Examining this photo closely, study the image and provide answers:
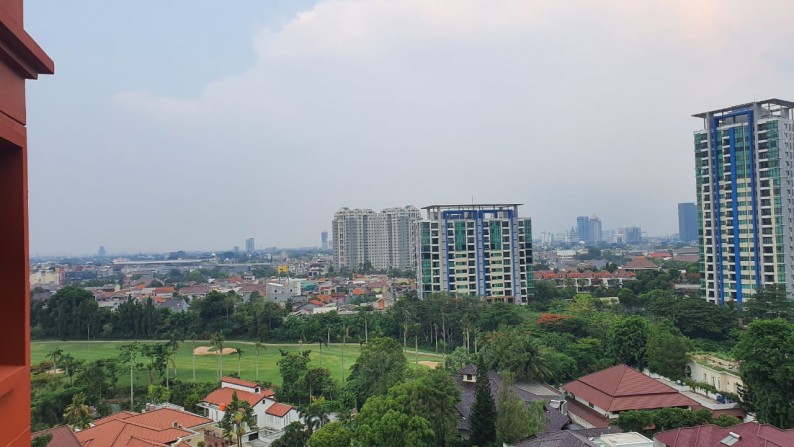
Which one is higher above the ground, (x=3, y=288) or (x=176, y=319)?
(x=3, y=288)

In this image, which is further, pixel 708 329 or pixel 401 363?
pixel 708 329

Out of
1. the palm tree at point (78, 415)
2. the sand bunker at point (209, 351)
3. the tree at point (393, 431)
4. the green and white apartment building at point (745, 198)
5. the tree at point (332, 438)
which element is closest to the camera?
the tree at point (393, 431)

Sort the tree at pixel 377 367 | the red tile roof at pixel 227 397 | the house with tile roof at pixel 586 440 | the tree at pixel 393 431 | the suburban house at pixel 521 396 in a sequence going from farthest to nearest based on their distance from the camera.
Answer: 1. the red tile roof at pixel 227 397
2. the tree at pixel 377 367
3. the suburban house at pixel 521 396
4. the house with tile roof at pixel 586 440
5. the tree at pixel 393 431

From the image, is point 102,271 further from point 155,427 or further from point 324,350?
point 155,427

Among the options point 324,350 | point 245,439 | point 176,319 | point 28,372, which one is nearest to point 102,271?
point 176,319

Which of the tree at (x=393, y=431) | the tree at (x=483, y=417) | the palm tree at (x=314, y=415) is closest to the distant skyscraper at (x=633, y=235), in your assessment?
the tree at (x=483, y=417)

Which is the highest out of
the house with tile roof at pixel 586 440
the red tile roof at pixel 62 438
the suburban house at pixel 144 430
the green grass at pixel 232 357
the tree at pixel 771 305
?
the tree at pixel 771 305

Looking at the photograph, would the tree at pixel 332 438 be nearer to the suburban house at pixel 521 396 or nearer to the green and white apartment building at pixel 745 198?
the suburban house at pixel 521 396
